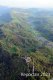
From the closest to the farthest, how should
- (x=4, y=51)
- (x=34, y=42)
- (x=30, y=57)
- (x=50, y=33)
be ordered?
1. (x=30, y=57)
2. (x=4, y=51)
3. (x=34, y=42)
4. (x=50, y=33)

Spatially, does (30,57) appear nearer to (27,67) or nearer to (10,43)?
(27,67)

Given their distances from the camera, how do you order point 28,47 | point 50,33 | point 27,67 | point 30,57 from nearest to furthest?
point 27,67, point 30,57, point 28,47, point 50,33

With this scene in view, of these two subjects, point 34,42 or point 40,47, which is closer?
point 40,47

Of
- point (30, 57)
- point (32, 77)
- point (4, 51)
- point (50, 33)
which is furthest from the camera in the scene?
point (50, 33)

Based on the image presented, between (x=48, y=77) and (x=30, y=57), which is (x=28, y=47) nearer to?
(x=30, y=57)

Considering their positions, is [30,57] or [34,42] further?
[34,42]

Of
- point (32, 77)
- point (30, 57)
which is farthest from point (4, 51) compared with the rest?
point (32, 77)

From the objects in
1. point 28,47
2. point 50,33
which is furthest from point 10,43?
point 50,33

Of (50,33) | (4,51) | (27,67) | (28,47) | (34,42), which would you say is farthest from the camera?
(50,33)
